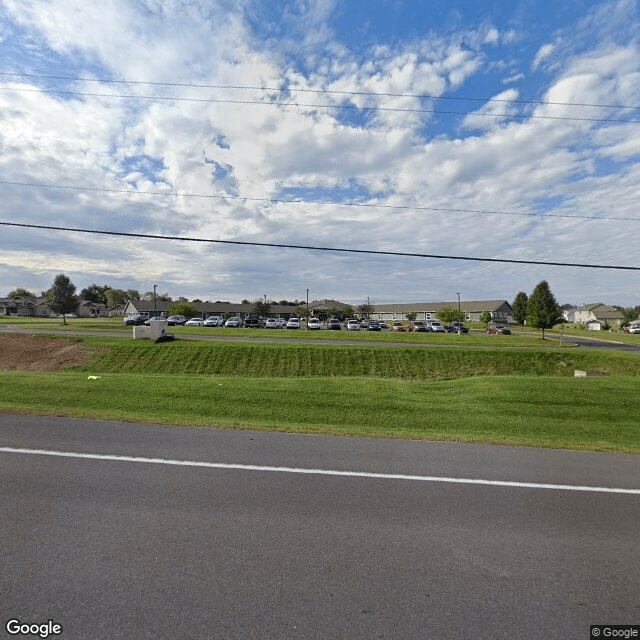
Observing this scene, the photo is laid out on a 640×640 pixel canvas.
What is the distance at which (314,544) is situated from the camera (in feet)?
13.0

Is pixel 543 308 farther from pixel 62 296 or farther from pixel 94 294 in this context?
pixel 94 294

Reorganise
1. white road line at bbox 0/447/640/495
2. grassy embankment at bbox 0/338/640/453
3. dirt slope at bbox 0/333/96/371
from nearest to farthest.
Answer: white road line at bbox 0/447/640/495 < grassy embankment at bbox 0/338/640/453 < dirt slope at bbox 0/333/96/371

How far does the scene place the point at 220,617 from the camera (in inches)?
118

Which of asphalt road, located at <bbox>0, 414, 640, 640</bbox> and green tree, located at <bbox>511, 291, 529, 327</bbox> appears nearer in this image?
asphalt road, located at <bbox>0, 414, 640, 640</bbox>

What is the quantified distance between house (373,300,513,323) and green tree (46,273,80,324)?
76776mm

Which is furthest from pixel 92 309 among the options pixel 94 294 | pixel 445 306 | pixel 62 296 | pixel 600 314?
pixel 600 314

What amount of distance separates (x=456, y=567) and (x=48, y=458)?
241 inches

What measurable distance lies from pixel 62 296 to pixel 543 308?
2264 inches

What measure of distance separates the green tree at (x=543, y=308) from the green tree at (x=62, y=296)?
A: 55.7 m

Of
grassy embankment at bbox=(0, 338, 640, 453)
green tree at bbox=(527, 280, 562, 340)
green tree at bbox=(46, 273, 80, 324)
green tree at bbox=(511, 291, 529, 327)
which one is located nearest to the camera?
grassy embankment at bbox=(0, 338, 640, 453)

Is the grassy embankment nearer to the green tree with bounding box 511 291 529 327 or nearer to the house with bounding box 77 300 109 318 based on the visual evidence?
the green tree with bounding box 511 291 529 327

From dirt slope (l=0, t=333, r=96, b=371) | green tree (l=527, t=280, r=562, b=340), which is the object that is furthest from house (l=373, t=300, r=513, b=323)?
dirt slope (l=0, t=333, r=96, b=371)

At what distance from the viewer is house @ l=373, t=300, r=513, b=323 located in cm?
11381

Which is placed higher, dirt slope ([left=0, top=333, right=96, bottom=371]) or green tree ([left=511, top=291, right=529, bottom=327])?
green tree ([left=511, top=291, right=529, bottom=327])
